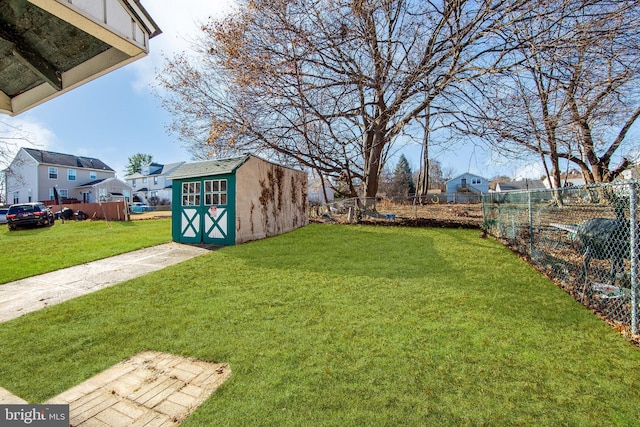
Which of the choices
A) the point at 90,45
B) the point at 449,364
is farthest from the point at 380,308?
the point at 90,45

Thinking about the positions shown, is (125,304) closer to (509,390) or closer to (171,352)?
(171,352)

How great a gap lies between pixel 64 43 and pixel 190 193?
25.9 ft

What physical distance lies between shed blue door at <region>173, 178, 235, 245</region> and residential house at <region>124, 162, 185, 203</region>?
108ft

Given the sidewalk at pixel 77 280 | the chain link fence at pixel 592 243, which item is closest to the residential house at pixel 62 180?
the sidewalk at pixel 77 280

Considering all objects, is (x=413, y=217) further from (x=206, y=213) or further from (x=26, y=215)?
(x=26, y=215)

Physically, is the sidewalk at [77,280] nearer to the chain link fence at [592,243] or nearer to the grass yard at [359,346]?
the grass yard at [359,346]

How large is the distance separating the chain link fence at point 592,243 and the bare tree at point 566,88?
Answer: 2.63 m

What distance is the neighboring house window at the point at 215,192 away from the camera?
9.05 meters

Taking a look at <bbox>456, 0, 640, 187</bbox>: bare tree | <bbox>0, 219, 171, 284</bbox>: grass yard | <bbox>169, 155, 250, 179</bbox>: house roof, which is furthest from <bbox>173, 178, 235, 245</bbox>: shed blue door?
<bbox>456, 0, 640, 187</bbox>: bare tree

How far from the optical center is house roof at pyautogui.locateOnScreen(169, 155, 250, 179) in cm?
897

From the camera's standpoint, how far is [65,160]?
104 ft

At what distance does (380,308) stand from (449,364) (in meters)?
1.35

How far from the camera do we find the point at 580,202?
4.49 m

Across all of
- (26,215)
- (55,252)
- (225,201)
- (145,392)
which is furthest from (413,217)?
(26,215)
